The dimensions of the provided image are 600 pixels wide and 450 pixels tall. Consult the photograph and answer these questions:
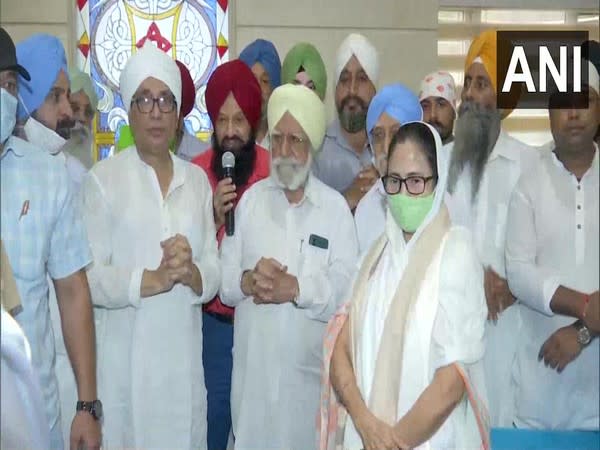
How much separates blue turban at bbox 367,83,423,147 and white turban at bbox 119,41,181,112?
0.62 m

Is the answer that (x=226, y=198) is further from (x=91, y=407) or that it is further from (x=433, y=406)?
(x=433, y=406)

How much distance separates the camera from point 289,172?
2.97 meters

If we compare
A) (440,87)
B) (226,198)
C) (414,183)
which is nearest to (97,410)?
(226,198)

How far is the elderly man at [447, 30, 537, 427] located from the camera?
3.12 m

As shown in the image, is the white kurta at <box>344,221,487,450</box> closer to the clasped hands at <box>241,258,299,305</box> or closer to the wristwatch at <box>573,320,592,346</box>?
the clasped hands at <box>241,258,299,305</box>

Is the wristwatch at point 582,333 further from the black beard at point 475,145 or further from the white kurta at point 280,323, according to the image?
the white kurta at point 280,323

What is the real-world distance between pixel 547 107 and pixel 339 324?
1.09 m

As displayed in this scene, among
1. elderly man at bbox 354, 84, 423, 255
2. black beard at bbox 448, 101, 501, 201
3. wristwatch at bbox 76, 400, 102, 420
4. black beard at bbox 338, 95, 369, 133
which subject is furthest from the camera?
black beard at bbox 338, 95, 369, 133

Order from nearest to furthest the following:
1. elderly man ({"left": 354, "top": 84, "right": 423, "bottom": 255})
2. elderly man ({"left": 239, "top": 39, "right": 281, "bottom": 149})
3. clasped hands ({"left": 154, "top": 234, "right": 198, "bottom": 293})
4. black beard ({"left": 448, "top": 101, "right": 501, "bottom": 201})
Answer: clasped hands ({"left": 154, "top": 234, "right": 198, "bottom": 293})
elderly man ({"left": 354, "top": 84, "right": 423, "bottom": 255})
black beard ({"left": 448, "top": 101, "right": 501, "bottom": 201})
elderly man ({"left": 239, "top": 39, "right": 281, "bottom": 149})

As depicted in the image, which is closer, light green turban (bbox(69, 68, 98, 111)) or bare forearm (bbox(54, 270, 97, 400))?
bare forearm (bbox(54, 270, 97, 400))

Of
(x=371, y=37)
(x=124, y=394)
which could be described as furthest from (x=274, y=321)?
(x=371, y=37)

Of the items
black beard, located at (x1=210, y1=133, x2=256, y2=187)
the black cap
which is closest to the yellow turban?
black beard, located at (x1=210, y1=133, x2=256, y2=187)

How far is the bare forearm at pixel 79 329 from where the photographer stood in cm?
232

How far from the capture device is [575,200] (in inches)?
116
